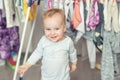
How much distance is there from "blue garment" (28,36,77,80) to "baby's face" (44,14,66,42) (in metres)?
0.05

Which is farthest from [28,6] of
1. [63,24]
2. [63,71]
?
[63,71]

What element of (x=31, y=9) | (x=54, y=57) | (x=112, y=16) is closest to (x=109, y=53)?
(x=112, y=16)

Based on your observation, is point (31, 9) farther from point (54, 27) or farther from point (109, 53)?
point (109, 53)

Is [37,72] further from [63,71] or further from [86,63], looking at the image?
[63,71]

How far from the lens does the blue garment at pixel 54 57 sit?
76.2 inches

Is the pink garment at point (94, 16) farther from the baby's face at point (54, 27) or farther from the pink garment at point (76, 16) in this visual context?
the baby's face at point (54, 27)

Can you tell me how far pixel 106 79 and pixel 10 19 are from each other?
1.00m

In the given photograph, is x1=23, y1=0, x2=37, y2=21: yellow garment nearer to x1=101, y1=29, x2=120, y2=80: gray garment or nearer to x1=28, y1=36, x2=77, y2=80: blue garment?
x1=28, y1=36, x2=77, y2=80: blue garment

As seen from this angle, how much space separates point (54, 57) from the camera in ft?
6.37

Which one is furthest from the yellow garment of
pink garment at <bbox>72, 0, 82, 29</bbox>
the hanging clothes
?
the hanging clothes

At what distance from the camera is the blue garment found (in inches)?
76.2

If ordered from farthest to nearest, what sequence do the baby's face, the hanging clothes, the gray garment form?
1. the gray garment
2. the hanging clothes
3. the baby's face

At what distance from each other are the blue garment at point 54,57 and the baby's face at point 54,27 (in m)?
0.05

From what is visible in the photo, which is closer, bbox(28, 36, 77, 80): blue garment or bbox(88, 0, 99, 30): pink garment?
bbox(28, 36, 77, 80): blue garment
